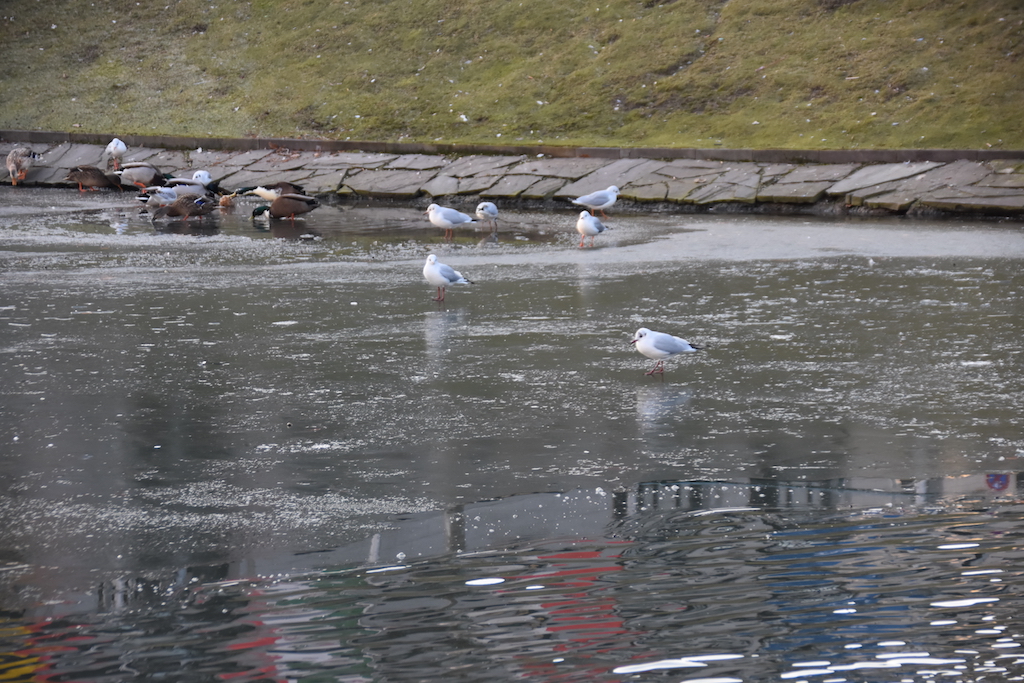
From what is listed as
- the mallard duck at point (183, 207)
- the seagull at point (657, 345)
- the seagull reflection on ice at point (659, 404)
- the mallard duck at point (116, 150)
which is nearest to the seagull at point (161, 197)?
the mallard duck at point (183, 207)

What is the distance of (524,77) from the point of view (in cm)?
2334

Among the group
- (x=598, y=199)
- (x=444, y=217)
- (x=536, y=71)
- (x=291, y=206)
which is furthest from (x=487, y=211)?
(x=536, y=71)

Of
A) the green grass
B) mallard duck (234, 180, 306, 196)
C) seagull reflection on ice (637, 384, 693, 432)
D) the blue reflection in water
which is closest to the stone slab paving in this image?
mallard duck (234, 180, 306, 196)

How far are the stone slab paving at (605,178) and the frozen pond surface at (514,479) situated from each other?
202 inches

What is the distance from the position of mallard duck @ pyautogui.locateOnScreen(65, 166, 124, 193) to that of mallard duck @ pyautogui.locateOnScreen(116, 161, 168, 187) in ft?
3.65

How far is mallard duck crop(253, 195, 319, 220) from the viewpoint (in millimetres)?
15766

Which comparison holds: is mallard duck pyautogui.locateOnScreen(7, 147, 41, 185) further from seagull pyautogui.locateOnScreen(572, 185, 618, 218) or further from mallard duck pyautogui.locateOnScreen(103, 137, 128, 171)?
seagull pyautogui.locateOnScreen(572, 185, 618, 218)

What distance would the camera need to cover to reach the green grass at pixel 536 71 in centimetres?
1892

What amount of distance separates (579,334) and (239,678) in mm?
5242

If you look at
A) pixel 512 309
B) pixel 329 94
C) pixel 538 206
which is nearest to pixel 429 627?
pixel 512 309

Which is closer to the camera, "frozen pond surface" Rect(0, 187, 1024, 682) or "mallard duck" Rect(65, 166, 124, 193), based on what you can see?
"frozen pond surface" Rect(0, 187, 1024, 682)

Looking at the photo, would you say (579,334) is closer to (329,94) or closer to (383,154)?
(383,154)

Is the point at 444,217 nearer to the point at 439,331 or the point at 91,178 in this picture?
the point at 439,331

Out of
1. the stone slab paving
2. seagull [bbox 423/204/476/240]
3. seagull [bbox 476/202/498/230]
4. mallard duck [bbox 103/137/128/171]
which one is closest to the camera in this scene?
seagull [bbox 423/204/476/240]
